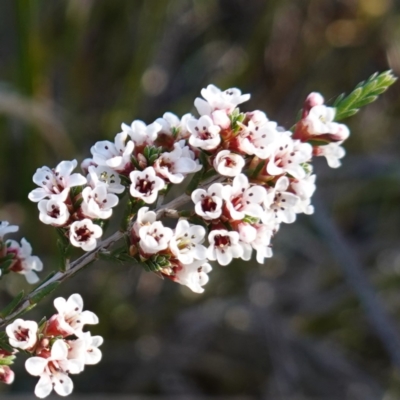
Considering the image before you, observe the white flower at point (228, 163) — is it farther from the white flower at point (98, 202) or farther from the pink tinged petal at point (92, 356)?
the pink tinged petal at point (92, 356)

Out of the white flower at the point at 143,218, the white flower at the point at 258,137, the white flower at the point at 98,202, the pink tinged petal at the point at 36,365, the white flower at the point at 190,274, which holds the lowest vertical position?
the pink tinged petal at the point at 36,365

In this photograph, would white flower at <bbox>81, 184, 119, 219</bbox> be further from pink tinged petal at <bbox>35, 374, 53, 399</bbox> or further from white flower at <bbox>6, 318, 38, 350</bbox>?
pink tinged petal at <bbox>35, 374, 53, 399</bbox>

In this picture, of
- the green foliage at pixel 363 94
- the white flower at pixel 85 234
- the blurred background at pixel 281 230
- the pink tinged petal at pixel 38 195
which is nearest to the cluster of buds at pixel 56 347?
the white flower at pixel 85 234

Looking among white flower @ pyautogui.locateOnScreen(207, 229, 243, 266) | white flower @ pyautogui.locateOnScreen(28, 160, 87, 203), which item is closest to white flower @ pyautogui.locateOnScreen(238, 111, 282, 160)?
white flower @ pyautogui.locateOnScreen(207, 229, 243, 266)

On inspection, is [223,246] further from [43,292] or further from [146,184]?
[43,292]

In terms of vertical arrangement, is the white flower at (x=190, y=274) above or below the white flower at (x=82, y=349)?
above

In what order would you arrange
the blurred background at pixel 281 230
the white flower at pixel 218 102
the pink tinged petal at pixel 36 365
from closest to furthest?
the pink tinged petal at pixel 36 365 → the white flower at pixel 218 102 → the blurred background at pixel 281 230

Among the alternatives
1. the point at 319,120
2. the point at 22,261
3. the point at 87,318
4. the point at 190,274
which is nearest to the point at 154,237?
the point at 190,274
